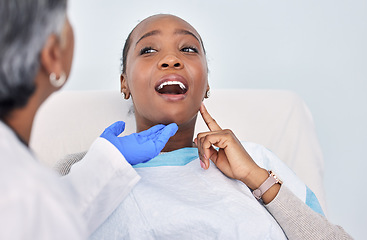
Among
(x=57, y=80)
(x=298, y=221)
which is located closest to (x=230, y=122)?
(x=298, y=221)

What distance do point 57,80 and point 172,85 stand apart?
0.65m

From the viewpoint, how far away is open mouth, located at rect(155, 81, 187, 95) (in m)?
1.15

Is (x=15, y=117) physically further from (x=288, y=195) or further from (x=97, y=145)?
(x=288, y=195)

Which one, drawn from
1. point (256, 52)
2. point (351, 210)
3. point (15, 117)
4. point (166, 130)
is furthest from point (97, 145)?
point (351, 210)

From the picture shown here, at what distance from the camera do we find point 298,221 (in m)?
1.04

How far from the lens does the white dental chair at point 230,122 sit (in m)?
1.66

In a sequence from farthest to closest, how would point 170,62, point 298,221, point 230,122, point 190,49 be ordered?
1. point 230,122
2. point 190,49
3. point 170,62
4. point 298,221

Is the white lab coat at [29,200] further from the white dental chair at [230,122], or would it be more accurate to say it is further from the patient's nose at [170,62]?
the white dental chair at [230,122]

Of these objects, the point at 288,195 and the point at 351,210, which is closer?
the point at 288,195

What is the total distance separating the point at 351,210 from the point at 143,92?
146 cm

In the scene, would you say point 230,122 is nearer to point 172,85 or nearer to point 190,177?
point 172,85

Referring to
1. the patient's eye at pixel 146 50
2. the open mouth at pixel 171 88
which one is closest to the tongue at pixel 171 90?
the open mouth at pixel 171 88

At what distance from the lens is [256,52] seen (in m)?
2.10

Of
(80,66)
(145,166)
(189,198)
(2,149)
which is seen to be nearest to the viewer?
(2,149)
